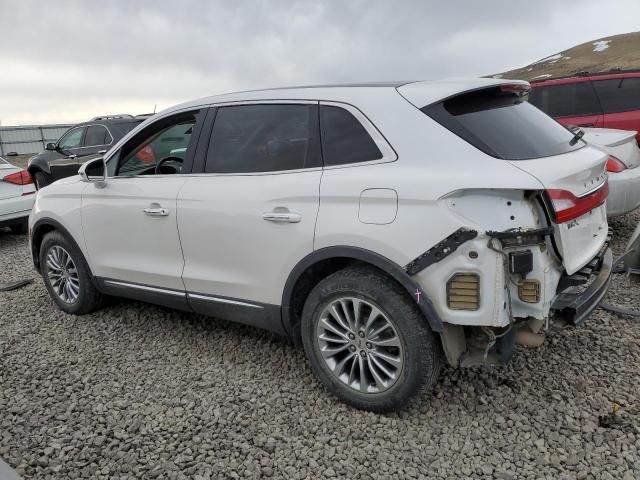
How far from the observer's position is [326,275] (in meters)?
3.09

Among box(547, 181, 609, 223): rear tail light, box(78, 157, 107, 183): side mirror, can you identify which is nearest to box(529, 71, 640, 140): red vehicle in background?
box(547, 181, 609, 223): rear tail light

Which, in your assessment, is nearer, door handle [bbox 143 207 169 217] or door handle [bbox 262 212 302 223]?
door handle [bbox 262 212 302 223]

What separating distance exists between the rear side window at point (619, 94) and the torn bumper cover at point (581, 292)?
5.55m

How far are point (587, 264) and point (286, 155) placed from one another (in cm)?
178

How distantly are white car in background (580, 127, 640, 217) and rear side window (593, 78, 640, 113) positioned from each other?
2213 mm

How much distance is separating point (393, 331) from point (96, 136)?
30.6 feet

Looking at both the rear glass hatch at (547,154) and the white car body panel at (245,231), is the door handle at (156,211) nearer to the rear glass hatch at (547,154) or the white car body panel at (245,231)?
the white car body panel at (245,231)

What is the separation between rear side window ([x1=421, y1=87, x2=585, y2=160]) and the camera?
2.64 m

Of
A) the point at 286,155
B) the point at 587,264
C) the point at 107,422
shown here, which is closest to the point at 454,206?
the point at 587,264

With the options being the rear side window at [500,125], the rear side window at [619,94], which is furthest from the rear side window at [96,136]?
the rear side window at [500,125]

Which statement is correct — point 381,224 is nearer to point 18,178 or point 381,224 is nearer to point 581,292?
point 581,292

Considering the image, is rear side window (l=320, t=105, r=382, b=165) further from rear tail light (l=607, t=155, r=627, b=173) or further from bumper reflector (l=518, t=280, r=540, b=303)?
rear tail light (l=607, t=155, r=627, b=173)

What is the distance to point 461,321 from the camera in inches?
100

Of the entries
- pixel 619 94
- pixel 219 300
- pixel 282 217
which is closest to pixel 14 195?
pixel 219 300
